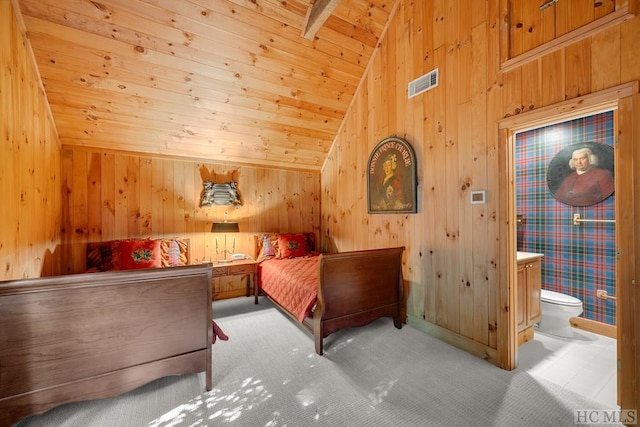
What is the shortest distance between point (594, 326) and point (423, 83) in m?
3.10

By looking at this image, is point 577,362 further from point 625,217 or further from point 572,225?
point 572,225

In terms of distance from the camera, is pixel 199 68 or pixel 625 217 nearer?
pixel 625 217

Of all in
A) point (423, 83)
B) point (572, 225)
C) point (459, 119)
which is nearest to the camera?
point (459, 119)

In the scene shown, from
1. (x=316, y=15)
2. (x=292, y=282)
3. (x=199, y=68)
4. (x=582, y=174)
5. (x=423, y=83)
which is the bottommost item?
(x=292, y=282)

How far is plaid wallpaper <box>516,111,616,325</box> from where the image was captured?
9.04ft

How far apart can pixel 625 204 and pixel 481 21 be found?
1.80m

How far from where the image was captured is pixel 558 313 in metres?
2.65

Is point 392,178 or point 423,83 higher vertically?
point 423,83

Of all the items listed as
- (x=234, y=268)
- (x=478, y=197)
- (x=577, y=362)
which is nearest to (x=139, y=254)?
(x=234, y=268)

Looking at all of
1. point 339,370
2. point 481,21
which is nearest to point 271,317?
point 339,370

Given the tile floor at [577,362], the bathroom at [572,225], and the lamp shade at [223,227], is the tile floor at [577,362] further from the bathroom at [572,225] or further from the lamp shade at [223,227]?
the lamp shade at [223,227]

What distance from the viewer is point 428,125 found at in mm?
2744

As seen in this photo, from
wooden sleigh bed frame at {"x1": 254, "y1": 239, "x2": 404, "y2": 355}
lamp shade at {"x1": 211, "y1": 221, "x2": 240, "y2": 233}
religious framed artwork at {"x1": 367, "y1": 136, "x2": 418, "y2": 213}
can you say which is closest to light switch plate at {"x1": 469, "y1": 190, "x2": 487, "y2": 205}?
religious framed artwork at {"x1": 367, "y1": 136, "x2": 418, "y2": 213}

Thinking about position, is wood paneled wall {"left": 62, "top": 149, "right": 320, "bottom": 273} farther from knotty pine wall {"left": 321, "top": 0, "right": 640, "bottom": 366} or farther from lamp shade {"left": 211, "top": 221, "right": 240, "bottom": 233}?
knotty pine wall {"left": 321, "top": 0, "right": 640, "bottom": 366}
